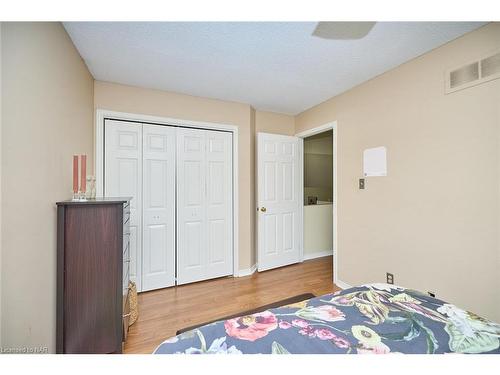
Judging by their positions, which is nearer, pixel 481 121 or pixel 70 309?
pixel 70 309

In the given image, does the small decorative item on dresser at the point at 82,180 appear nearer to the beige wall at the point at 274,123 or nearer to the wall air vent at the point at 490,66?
the beige wall at the point at 274,123

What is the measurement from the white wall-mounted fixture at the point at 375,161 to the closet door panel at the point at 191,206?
77.8 inches

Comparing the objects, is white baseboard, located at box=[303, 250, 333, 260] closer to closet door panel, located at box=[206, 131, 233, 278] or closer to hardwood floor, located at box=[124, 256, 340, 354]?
hardwood floor, located at box=[124, 256, 340, 354]

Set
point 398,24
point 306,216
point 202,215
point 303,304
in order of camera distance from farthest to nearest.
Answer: point 306,216, point 202,215, point 398,24, point 303,304

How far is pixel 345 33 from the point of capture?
1.66m

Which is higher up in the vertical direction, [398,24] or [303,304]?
[398,24]

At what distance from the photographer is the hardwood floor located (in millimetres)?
1892

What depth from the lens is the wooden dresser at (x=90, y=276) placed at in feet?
4.67

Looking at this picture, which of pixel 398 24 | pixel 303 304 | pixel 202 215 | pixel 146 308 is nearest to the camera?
pixel 303 304

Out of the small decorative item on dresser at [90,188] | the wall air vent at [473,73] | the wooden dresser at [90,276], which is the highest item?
the wall air vent at [473,73]

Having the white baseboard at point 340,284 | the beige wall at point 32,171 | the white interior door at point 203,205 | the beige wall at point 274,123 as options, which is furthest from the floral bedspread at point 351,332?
the beige wall at point 274,123
